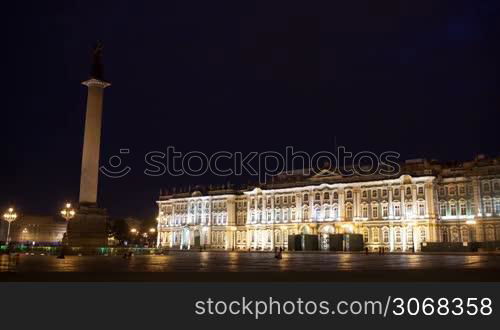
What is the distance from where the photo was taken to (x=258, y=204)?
95.7 m

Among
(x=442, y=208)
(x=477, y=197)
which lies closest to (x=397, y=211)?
(x=442, y=208)

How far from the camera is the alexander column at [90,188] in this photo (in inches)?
1614

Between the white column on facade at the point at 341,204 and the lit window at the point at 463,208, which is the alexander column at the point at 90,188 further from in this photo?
the lit window at the point at 463,208

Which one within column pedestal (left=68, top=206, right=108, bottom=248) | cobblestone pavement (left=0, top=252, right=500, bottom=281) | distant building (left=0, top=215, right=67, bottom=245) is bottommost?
cobblestone pavement (left=0, top=252, right=500, bottom=281)

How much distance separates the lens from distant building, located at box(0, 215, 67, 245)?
128 metres

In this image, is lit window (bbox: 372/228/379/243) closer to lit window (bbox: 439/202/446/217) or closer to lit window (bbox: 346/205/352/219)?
lit window (bbox: 346/205/352/219)

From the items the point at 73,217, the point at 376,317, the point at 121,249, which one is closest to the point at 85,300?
the point at 376,317

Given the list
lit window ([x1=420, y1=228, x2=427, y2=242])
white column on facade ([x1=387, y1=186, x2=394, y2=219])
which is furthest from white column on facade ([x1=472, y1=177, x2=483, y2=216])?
white column on facade ([x1=387, y1=186, x2=394, y2=219])

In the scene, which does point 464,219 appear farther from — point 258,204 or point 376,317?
point 376,317

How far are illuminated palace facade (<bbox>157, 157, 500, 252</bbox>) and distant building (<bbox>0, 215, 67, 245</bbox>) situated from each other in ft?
141

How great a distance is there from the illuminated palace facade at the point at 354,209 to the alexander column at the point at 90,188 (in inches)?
1625

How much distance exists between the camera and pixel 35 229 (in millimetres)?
132000

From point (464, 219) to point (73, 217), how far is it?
183ft

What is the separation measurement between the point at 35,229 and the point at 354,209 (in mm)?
88054
